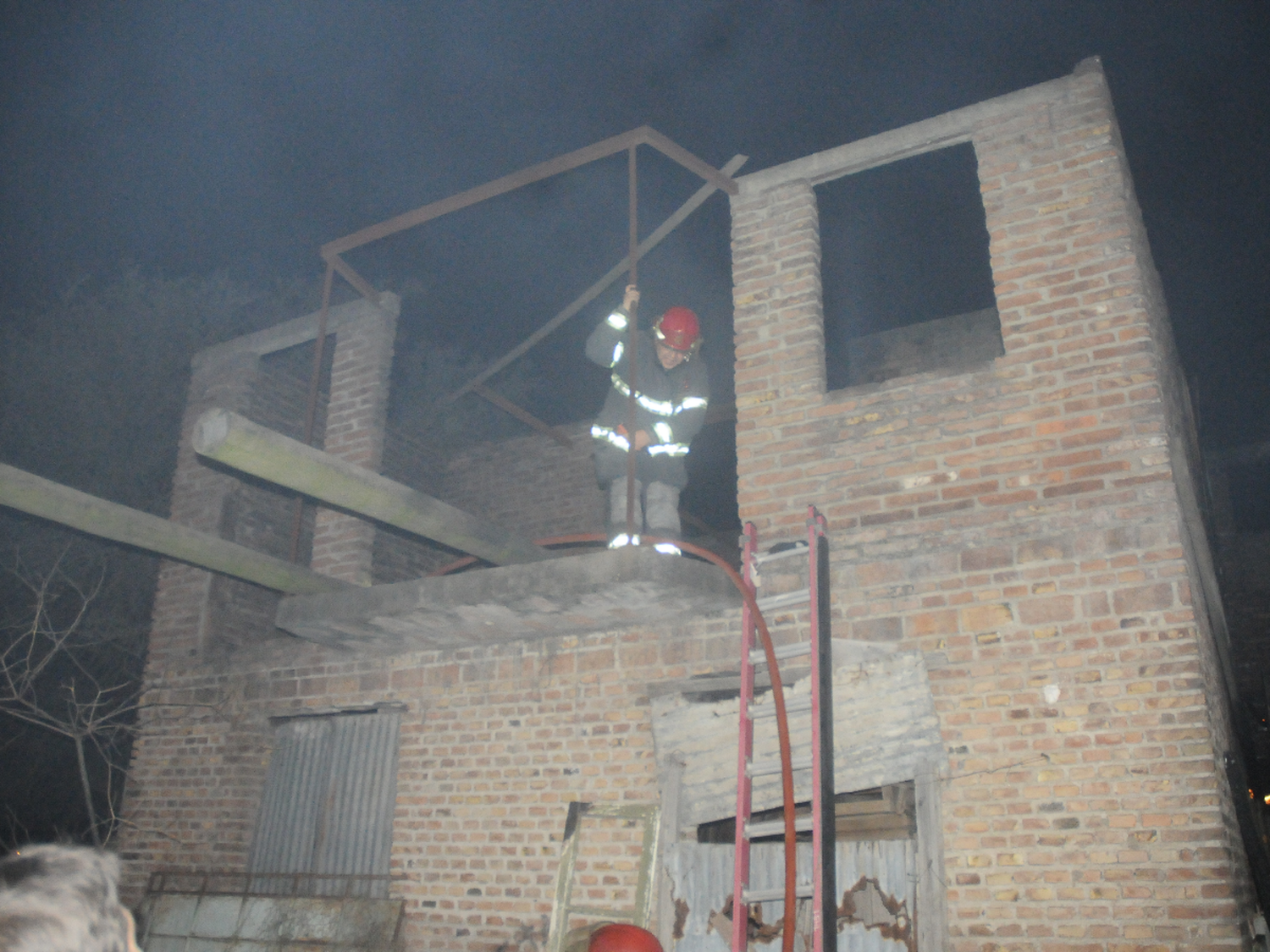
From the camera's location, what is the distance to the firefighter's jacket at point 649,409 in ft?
20.9

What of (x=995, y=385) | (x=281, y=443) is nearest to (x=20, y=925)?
(x=281, y=443)

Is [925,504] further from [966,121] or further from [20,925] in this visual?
[20,925]

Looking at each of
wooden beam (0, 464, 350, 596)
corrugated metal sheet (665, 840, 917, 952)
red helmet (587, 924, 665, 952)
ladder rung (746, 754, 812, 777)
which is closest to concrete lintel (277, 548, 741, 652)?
wooden beam (0, 464, 350, 596)

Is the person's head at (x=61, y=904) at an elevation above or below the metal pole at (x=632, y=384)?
below

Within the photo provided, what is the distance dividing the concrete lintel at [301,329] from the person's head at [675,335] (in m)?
3.20

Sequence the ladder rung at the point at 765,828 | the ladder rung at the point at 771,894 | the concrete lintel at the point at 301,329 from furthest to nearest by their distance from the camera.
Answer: the concrete lintel at the point at 301,329 < the ladder rung at the point at 765,828 < the ladder rung at the point at 771,894

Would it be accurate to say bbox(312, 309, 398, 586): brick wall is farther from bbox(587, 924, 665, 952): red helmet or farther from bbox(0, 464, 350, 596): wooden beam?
bbox(587, 924, 665, 952): red helmet

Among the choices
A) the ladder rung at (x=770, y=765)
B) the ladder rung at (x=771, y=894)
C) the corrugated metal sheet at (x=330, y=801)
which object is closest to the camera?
the ladder rung at (x=771, y=894)

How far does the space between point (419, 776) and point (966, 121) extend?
18.2 ft


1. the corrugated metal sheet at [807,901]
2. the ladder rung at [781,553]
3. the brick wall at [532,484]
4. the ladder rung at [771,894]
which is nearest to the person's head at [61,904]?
the ladder rung at [771,894]

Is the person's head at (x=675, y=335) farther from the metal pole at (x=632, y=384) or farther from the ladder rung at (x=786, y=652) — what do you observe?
the ladder rung at (x=786, y=652)

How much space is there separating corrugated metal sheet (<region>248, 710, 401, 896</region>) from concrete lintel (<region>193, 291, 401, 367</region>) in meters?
3.40

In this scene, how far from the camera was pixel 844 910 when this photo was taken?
4852 millimetres

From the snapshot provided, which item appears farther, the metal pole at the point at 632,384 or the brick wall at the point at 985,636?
the metal pole at the point at 632,384
